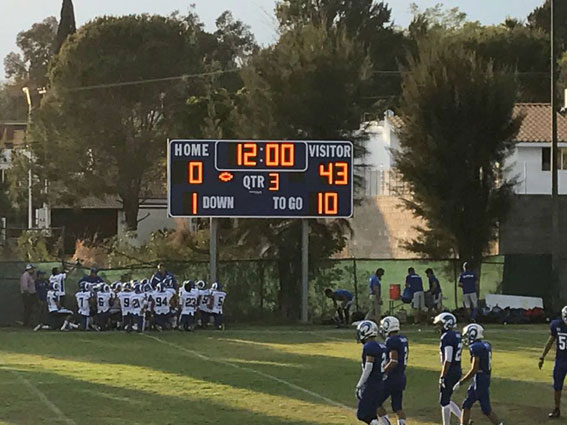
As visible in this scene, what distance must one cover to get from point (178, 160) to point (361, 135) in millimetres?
7635

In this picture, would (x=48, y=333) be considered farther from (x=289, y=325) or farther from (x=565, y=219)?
(x=565, y=219)

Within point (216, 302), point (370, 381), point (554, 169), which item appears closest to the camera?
point (370, 381)

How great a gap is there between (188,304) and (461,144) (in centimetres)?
1112

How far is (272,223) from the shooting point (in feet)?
118

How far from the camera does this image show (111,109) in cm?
5850

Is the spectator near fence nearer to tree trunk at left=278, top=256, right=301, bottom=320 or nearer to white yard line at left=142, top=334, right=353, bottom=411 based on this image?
white yard line at left=142, top=334, right=353, bottom=411

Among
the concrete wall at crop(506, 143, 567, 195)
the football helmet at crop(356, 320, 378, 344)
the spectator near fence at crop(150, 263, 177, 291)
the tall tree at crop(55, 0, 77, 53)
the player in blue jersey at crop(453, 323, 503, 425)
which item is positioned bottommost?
the player in blue jersey at crop(453, 323, 503, 425)

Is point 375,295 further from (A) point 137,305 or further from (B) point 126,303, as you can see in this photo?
(B) point 126,303

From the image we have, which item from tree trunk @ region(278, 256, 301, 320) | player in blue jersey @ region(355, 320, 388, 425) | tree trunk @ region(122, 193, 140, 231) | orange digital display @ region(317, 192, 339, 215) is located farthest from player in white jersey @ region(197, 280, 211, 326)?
tree trunk @ region(122, 193, 140, 231)

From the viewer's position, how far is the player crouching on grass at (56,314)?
30.8 metres

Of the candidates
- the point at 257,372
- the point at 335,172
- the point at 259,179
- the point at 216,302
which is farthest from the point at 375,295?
the point at 257,372

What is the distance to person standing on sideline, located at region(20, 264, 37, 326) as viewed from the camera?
3161 cm

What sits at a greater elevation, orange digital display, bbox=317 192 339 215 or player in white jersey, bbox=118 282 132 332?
orange digital display, bbox=317 192 339 215

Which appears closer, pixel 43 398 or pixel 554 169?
pixel 43 398
